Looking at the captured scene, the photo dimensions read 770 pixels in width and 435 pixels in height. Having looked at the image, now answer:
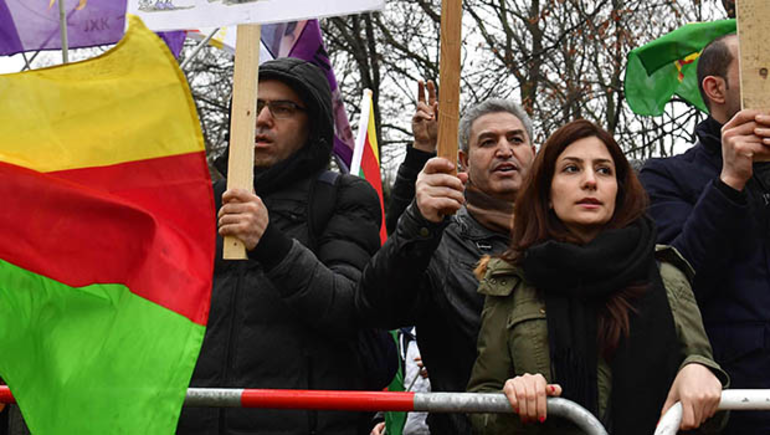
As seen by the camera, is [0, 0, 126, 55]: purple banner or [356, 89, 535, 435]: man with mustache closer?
[356, 89, 535, 435]: man with mustache

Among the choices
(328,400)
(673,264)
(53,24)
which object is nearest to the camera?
(328,400)

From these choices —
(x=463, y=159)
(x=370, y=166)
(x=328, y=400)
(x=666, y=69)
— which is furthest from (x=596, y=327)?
(x=370, y=166)

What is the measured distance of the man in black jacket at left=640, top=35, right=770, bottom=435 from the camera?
275 cm

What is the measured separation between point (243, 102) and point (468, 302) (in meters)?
0.95

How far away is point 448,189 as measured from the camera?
8.96 feet

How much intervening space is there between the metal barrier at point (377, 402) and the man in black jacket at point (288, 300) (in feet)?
0.76

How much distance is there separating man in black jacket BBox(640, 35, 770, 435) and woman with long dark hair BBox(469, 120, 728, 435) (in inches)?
5.6

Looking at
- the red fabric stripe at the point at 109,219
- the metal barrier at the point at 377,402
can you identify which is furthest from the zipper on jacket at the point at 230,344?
the red fabric stripe at the point at 109,219

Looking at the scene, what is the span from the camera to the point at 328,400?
2676 millimetres

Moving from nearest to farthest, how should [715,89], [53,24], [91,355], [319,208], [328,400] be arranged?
1. [91,355]
2. [328,400]
3. [319,208]
4. [715,89]
5. [53,24]

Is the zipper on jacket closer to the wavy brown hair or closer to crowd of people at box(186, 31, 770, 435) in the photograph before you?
crowd of people at box(186, 31, 770, 435)

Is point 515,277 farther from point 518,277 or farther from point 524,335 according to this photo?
point 524,335

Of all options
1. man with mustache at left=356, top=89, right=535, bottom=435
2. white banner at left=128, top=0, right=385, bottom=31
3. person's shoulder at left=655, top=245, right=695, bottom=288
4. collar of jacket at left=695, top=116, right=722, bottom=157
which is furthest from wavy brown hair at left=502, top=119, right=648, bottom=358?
white banner at left=128, top=0, right=385, bottom=31

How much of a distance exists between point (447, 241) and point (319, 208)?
0.46m
